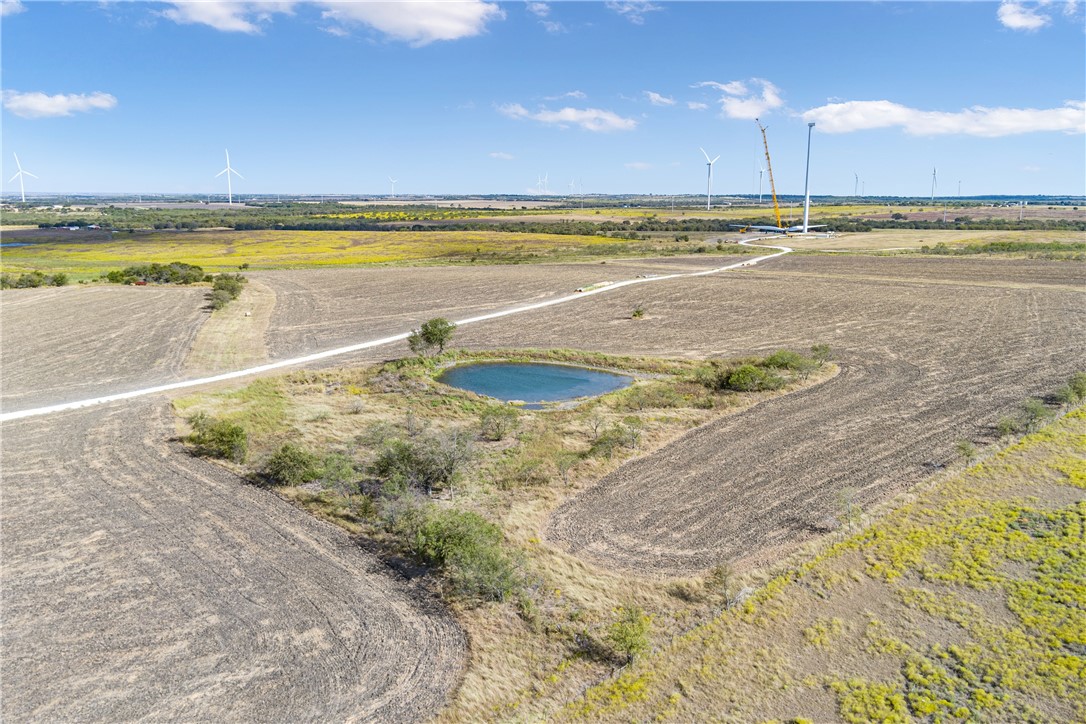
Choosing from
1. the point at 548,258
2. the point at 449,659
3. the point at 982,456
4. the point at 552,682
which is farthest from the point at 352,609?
the point at 548,258

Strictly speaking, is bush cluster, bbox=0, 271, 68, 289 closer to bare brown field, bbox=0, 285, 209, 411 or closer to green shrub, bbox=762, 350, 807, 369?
bare brown field, bbox=0, 285, 209, 411

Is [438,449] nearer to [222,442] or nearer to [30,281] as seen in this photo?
[222,442]

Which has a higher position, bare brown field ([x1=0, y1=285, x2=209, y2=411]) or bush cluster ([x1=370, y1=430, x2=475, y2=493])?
bare brown field ([x1=0, y1=285, x2=209, y2=411])

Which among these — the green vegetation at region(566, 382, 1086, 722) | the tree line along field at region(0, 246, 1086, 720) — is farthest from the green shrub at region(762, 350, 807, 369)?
the green vegetation at region(566, 382, 1086, 722)

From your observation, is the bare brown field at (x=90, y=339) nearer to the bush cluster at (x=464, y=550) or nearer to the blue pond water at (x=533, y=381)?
the blue pond water at (x=533, y=381)

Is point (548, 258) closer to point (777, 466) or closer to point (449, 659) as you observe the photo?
point (777, 466)

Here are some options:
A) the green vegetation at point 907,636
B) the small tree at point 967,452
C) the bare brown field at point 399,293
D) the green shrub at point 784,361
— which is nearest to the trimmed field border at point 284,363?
the bare brown field at point 399,293
